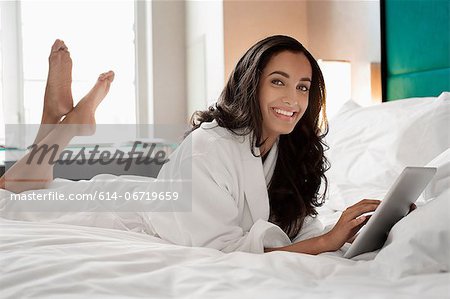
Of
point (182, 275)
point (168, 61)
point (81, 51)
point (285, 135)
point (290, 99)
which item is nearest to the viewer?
point (182, 275)

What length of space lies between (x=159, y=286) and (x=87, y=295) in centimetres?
12

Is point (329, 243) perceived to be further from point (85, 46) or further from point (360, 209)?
point (85, 46)

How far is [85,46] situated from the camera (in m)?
4.72

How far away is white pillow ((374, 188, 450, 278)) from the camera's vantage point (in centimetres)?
102

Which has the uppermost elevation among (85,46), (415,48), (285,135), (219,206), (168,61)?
(85,46)

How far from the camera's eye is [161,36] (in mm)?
4816

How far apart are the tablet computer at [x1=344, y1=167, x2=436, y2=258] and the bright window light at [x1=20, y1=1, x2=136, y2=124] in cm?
383

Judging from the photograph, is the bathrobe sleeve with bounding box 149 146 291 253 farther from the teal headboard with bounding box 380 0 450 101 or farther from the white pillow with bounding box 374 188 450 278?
the teal headboard with bounding box 380 0 450 101

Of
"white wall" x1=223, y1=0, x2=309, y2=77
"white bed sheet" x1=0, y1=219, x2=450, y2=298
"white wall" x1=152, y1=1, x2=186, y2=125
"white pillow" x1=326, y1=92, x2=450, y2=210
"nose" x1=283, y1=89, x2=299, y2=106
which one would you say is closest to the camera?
"white bed sheet" x1=0, y1=219, x2=450, y2=298

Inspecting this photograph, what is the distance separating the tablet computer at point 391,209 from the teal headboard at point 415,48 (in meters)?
1.58

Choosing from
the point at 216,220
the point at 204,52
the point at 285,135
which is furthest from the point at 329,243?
the point at 204,52

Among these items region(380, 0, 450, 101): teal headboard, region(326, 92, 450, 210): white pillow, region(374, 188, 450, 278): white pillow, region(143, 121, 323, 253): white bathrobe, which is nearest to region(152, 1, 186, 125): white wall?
region(380, 0, 450, 101): teal headboard

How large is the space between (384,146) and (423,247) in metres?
1.06

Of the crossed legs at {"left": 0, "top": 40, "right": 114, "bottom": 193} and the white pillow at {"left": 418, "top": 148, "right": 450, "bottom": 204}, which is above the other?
→ the crossed legs at {"left": 0, "top": 40, "right": 114, "bottom": 193}
